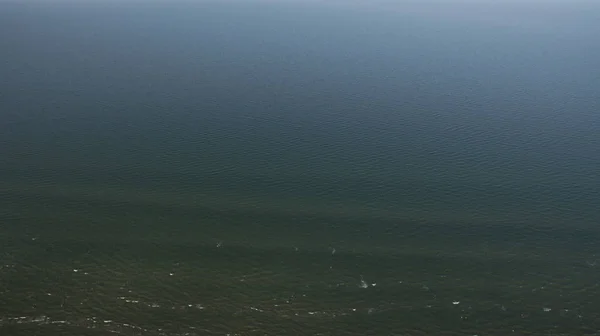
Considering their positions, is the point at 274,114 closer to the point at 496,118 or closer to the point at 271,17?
the point at 496,118

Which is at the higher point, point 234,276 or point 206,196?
point 206,196

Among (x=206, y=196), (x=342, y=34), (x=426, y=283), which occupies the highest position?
(x=342, y=34)

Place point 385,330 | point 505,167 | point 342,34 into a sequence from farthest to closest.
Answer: point 342,34, point 505,167, point 385,330

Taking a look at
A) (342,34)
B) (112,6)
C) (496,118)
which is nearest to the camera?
(496,118)

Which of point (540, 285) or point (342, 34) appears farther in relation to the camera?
point (342, 34)

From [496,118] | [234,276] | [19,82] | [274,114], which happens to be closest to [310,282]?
[234,276]

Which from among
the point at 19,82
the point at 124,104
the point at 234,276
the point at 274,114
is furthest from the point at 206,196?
the point at 19,82
